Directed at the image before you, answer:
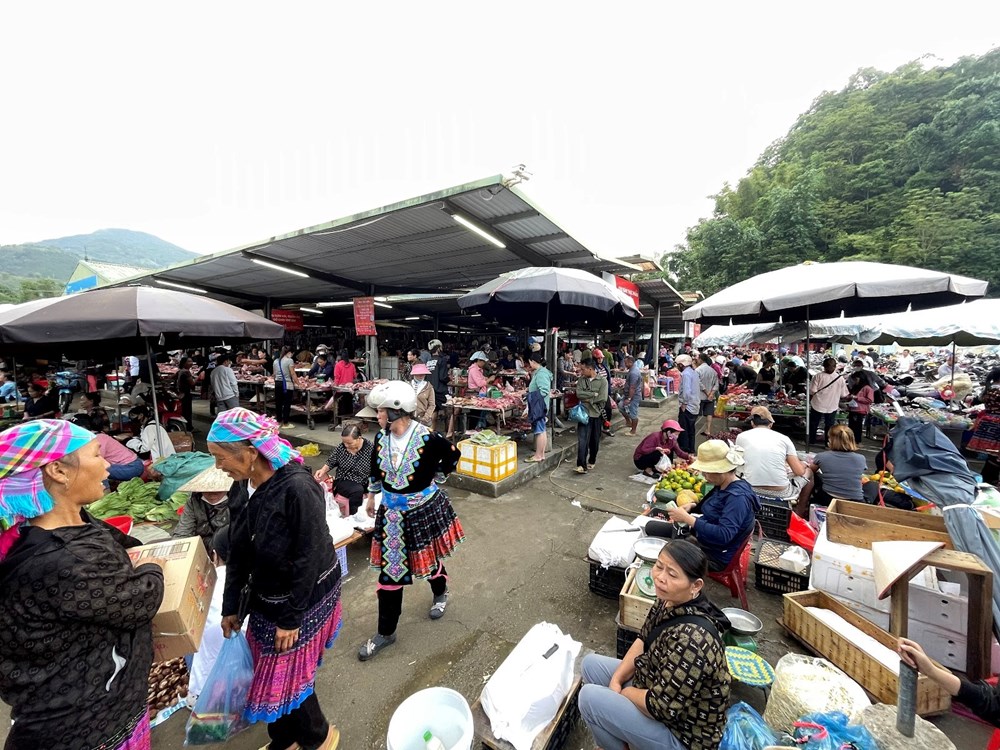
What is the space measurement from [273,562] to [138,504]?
4609 millimetres

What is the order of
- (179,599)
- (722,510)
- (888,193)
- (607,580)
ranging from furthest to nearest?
(888,193), (607,580), (722,510), (179,599)

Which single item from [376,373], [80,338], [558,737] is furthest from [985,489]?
[376,373]

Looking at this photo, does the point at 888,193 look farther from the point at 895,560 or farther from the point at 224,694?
the point at 224,694

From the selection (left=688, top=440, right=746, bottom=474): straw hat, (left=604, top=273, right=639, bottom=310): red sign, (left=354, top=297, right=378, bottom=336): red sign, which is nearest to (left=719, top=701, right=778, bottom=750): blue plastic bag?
(left=688, top=440, right=746, bottom=474): straw hat

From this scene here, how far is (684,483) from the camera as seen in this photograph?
4.68m

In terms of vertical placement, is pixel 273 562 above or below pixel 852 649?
above

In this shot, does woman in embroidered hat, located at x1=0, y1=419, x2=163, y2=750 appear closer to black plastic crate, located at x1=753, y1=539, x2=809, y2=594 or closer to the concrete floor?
the concrete floor

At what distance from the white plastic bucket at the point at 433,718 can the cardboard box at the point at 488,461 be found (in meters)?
3.91

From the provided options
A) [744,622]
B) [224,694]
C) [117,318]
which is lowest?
[744,622]

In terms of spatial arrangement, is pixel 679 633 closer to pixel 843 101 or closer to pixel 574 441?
pixel 574 441

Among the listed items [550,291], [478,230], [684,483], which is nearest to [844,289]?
[684,483]

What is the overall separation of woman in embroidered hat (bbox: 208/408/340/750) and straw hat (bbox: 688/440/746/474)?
270 centimetres

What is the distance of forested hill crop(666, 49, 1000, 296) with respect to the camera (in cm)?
2425

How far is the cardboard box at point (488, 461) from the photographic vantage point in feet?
19.6
